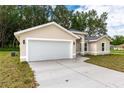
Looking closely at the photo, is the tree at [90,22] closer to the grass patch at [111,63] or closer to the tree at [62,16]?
the tree at [62,16]

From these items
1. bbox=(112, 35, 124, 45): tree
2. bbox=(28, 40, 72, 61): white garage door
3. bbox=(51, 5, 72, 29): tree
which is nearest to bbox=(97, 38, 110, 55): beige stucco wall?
bbox=(28, 40, 72, 61): white garage door

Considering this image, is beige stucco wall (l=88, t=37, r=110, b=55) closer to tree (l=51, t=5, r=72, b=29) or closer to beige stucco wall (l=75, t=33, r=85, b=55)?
beige stucco wall (l=75, t=33, r=85, b=55)

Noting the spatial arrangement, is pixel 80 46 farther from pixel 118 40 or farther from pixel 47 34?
pixel 118 40

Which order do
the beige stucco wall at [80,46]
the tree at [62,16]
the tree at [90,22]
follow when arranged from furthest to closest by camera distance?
the tree at [62,16] → the tree at [90,22] → the beige stucco wall at [80,46]

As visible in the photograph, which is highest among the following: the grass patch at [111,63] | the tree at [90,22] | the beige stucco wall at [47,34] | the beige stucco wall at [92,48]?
the tree at [90,22]

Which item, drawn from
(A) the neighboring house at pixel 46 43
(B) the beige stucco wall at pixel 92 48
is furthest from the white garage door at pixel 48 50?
(B) the beige stucco wall at pixel 92 48

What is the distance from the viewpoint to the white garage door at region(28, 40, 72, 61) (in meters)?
12.0

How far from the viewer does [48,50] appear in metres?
12.8

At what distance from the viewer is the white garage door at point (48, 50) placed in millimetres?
12008

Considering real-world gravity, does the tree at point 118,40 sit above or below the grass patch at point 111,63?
above

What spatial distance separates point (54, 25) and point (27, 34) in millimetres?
2785

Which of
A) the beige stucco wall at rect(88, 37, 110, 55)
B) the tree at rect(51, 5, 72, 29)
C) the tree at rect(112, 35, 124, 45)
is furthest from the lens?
the tree at rect(112, 35, 124, 45)

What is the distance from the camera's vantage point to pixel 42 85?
556cm
